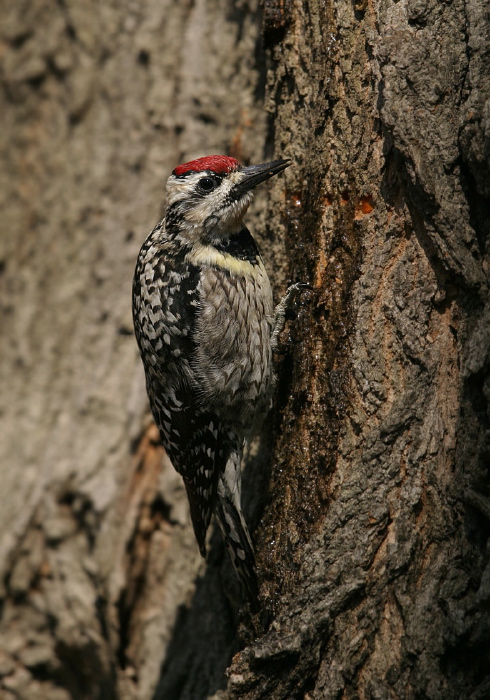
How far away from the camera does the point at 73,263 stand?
5168 mm

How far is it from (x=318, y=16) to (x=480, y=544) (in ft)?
7.38

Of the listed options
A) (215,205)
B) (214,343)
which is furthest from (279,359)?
(215,205)

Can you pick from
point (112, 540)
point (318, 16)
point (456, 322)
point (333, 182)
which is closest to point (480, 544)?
point (456, 322)

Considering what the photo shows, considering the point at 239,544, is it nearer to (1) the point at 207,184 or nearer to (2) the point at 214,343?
(2) the point at 214,343

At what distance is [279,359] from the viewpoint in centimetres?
354

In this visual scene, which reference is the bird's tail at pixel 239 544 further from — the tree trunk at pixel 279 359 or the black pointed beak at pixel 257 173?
the black pointed beak at pixel 257 173

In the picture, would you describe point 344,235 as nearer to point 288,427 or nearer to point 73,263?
point 288,427

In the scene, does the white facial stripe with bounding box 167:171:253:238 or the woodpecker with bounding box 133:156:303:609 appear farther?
the white facial stripe with bounding box 167:171:253:238

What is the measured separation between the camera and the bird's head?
11.8 feet

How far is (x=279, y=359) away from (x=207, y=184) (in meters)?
0.92

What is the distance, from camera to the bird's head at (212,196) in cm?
358

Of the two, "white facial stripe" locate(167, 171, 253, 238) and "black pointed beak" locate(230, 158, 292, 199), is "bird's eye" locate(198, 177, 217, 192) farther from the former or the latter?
"black pointed beak" locate(230, 158, 292, 199)

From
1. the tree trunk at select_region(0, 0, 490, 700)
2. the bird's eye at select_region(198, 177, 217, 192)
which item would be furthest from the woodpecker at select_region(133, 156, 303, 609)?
the tree trunk at select_region(0, 0, 490, 700)

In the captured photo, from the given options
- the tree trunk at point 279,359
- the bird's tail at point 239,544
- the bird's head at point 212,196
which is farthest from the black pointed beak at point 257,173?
the bird's tail at point 239,544
